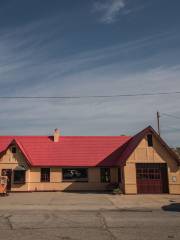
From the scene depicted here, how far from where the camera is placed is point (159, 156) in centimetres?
2795

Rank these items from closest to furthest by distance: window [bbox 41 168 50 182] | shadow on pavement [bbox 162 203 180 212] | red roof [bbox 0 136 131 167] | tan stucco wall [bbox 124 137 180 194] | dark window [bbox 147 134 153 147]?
1. shadow on pavement [bbox 162 203 180 212]
2. tan stucco wall [bbox 124 137 180 194]
3. dark window [bbox 147 134 153 147]
4. window [bbox 41 168 50 182]
5. red roof [bbox 0 136 131 167]

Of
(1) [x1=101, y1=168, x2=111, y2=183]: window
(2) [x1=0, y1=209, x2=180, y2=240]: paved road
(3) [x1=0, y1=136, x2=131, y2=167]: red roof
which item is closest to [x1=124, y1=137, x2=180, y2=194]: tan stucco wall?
(3) [x1=0, y1=136, x2=131, y2=167]: red roof

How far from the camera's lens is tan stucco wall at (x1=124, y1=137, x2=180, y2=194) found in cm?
2741

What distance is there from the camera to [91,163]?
105ft

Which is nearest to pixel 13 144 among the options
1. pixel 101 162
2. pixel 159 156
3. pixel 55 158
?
pixel 55 158

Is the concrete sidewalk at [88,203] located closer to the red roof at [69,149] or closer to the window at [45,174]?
the window at [45,174]

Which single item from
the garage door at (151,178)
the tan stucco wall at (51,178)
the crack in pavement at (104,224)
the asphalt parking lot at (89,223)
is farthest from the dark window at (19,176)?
the crack in pavement at (104,224)

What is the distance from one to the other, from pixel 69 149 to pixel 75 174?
331 centimetres

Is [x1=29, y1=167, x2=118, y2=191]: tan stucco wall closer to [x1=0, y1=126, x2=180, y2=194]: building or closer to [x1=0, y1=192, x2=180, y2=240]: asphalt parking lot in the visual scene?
[x1=0, y1=126, x2=180, y2=194]: building

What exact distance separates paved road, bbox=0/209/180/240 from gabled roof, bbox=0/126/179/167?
14085 mm

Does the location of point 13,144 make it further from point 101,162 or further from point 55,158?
point 101,162

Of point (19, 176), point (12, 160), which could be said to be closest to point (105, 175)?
point (19, 176)

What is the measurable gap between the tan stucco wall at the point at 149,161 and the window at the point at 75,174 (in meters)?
6.17

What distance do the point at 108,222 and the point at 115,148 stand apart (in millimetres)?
20844
